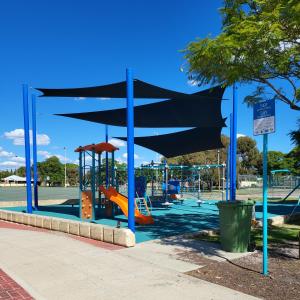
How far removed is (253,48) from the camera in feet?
22.2

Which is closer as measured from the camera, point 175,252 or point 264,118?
point 264,118

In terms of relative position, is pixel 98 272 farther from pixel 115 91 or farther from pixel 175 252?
pixel 115 91

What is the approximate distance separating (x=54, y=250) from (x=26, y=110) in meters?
7.42

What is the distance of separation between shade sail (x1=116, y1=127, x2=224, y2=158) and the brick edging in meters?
9.26

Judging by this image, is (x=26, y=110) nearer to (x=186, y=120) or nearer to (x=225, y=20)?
(x=186, y=120)

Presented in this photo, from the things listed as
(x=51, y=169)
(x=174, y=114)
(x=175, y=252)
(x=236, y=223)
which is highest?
(x=174, y=114)

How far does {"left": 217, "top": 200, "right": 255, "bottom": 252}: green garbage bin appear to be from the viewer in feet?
26.1

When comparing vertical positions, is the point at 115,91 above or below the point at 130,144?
above

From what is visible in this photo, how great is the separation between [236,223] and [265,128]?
2.34 metres

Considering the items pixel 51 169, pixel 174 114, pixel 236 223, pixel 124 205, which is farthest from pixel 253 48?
pixel 51 169

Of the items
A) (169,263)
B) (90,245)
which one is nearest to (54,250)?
(90,245)

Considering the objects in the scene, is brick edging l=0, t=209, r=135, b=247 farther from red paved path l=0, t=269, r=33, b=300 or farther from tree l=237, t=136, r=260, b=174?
tree l=237, t=136, r=260, b=174

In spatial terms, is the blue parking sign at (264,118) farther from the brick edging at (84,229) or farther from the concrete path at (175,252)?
the brick edging at (84,229)

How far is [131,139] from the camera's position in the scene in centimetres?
965
